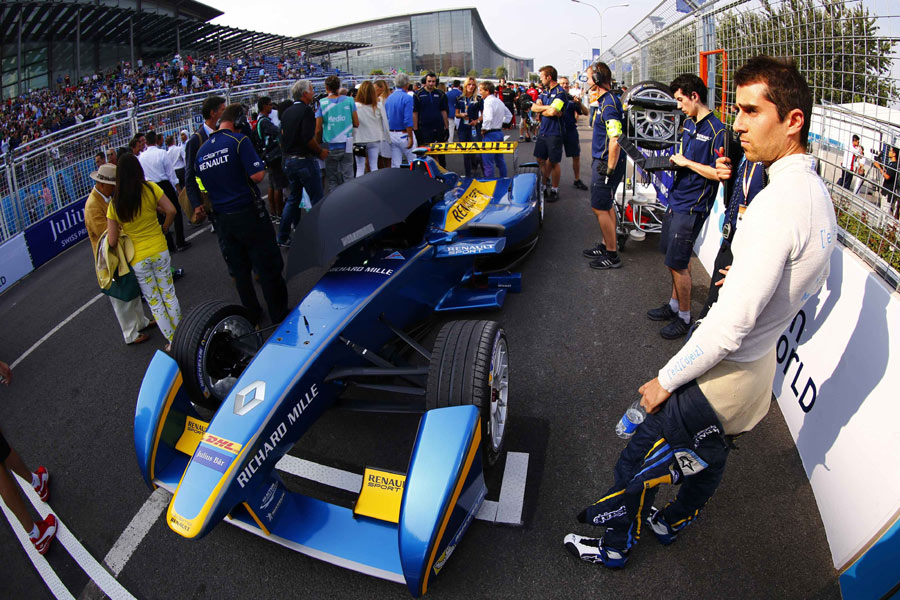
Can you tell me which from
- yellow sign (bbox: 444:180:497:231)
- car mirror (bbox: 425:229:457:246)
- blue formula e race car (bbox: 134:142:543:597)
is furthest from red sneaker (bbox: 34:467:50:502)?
yellow sign (bbox: 444:180:497:231)

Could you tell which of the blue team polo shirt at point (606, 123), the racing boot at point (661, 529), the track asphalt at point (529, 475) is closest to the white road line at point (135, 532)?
the track asphalt at point (529, 475)

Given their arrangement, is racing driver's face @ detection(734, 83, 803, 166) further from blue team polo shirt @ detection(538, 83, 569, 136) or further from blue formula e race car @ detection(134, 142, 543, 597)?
blue team polo shirt @ detection(538, 83, 569, 136)

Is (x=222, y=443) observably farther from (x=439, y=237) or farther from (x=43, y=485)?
(x=439, y=237)

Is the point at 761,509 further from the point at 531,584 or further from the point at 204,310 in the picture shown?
the point at 204,310

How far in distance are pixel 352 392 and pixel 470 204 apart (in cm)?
220

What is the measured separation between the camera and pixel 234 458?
2377 mm

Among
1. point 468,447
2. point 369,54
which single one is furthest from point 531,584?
point 369,54

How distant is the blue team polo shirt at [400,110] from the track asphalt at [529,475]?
378 centimetres

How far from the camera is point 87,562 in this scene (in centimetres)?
274

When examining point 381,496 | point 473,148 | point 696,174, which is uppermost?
point 473,148

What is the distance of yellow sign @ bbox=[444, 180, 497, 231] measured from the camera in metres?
4.71

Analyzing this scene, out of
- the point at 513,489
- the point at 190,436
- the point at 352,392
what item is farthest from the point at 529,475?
the point at 190,436

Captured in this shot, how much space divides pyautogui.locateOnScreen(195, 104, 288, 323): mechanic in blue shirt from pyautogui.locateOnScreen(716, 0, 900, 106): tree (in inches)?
168

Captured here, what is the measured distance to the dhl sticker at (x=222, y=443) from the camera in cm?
241
